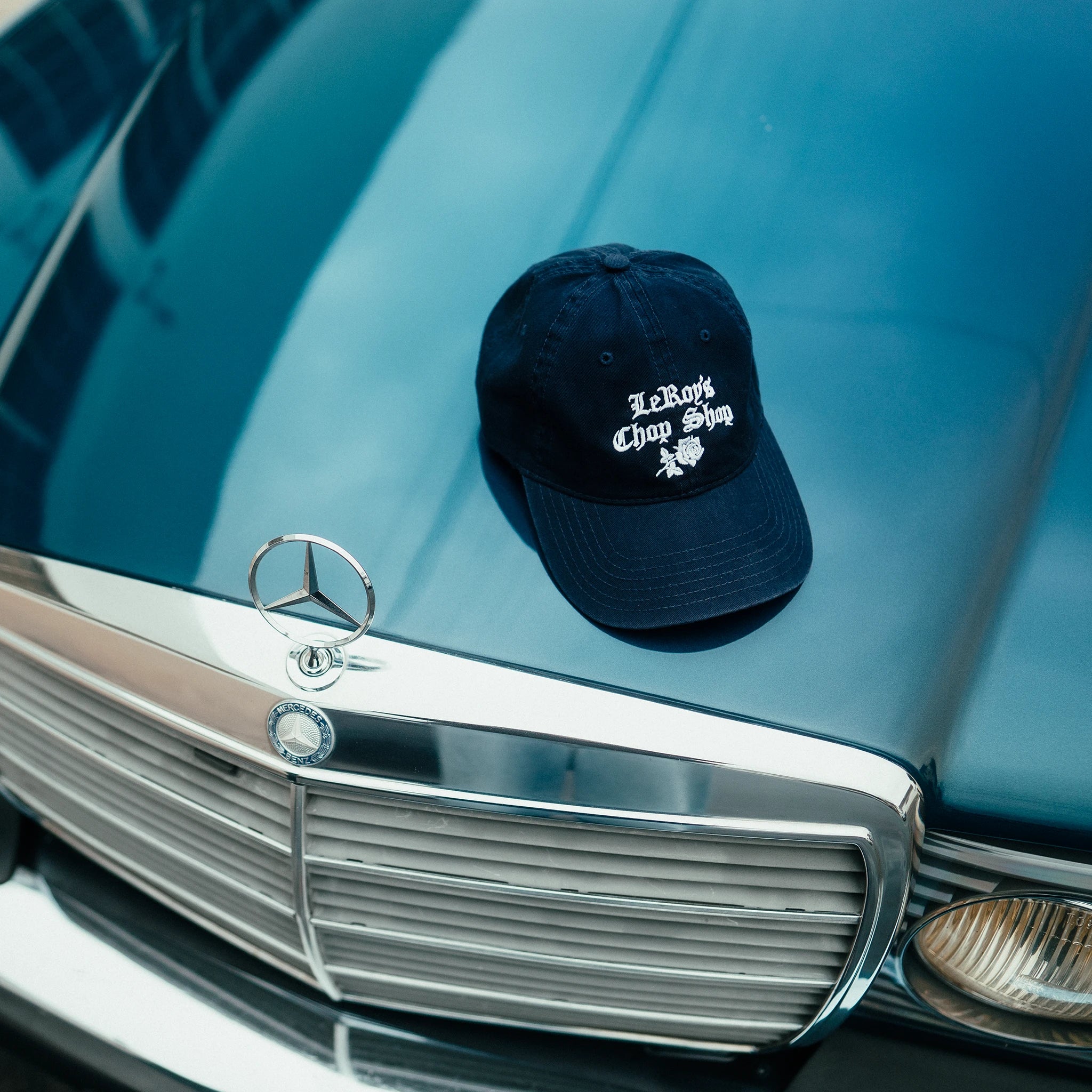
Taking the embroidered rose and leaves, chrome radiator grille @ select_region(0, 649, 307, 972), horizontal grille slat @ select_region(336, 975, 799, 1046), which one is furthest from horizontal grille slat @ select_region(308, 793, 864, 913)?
the embroidered rose and leaves

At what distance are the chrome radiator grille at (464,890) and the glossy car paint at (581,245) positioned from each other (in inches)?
7.5

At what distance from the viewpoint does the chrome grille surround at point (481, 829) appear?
1.14 metres

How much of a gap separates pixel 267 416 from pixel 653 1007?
2.94 feet

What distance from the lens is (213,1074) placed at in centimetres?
139

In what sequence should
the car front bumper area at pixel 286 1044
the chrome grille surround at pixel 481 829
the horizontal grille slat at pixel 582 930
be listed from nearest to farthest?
the chrome grille surround at pixel 481 829 → the horizontal grille slat at pixel 582 930 → the car front bumper area at pixel 286 1044

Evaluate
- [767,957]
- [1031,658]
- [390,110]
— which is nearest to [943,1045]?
[767,957]

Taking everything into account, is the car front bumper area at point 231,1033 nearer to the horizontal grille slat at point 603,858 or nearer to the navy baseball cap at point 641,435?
the horizontal grille slat at point 603,858

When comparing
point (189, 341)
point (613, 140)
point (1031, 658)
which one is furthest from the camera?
point (613, 140)

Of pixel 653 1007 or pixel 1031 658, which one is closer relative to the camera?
pixel 1031 658

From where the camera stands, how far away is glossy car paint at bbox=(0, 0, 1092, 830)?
1.22 meters

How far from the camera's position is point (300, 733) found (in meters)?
1.18

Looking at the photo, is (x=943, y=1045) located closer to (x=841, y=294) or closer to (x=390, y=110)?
(x=841, y=294)

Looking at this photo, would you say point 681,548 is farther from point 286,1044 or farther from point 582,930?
point 286,1044

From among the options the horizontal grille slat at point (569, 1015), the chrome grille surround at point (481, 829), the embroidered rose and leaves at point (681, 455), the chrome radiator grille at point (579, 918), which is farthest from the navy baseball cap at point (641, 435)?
the horizontal grille slat at point (569, 1015)
